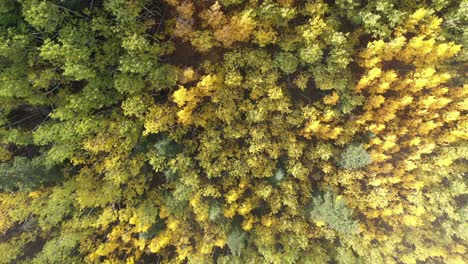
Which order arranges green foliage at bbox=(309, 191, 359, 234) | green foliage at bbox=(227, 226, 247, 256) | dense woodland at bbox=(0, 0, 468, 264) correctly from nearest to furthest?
dense woodland at bbox=(0, 0, 468, 264), green foliage at bbox=(309, 191, 359, 234), green foliage at bbox=(227, 226, 247, 256)

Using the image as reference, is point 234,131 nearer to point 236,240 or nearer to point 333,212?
point 236,240

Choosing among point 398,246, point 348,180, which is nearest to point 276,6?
point 348,180

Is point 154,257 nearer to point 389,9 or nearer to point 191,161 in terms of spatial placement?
point 191,161

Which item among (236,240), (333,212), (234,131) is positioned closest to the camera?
(234,131)

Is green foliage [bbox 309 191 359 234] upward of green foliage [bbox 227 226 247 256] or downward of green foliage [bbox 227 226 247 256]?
upward

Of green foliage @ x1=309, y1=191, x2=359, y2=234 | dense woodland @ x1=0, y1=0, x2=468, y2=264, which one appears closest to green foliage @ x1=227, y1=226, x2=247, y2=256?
dense woodland @ x1=0, y1=0, x2=468, y2=264

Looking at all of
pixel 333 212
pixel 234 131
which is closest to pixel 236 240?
pixel 333 212

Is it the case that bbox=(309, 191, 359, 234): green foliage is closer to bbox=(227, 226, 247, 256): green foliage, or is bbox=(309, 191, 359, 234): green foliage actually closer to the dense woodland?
the dense woodland

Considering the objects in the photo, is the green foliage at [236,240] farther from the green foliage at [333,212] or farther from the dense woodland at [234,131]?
the green foliage at [333,212]

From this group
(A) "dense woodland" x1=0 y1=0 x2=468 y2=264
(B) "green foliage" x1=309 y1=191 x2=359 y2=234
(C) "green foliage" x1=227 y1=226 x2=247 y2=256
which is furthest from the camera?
(C) "green foliage" x1=227 y1=226 x2=247 y2=256
